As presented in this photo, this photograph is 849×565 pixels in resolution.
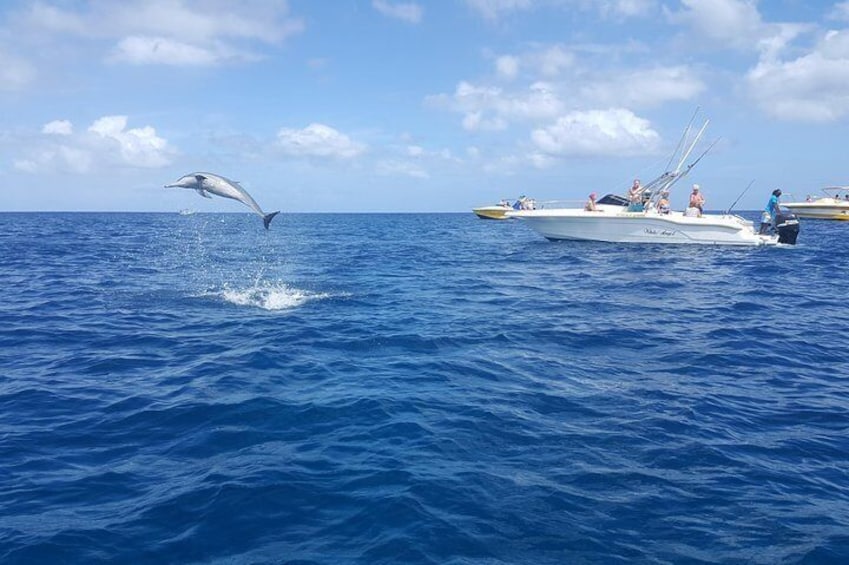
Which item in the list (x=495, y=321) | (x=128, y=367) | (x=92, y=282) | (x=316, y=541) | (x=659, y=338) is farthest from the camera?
(x=92, y=282)

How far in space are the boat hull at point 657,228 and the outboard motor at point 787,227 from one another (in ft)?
1.50

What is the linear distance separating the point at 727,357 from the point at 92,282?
18.2 m

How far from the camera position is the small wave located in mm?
14164

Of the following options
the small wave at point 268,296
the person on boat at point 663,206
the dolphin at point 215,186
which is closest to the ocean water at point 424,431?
the small wave at point 268,296

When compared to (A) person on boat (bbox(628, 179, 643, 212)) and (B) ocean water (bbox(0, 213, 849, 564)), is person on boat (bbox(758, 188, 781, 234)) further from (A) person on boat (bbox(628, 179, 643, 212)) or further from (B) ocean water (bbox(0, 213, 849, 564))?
(B) ocean water (bbox(0, 213, 849, 564))

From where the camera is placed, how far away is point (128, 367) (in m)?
9.12

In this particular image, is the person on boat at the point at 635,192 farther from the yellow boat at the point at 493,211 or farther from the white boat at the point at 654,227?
the yellow boat at the point at 493,211

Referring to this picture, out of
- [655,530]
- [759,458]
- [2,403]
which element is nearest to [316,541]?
[655,530]

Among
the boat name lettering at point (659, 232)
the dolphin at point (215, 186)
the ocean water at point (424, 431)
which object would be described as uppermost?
the dolphin at point (215, 186)

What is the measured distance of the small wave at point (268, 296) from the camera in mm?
14164

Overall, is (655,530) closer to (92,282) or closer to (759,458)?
(759,458)

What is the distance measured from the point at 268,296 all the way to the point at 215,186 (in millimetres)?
3948

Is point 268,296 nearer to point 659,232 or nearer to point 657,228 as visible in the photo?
point 657,228

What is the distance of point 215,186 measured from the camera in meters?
12.2
